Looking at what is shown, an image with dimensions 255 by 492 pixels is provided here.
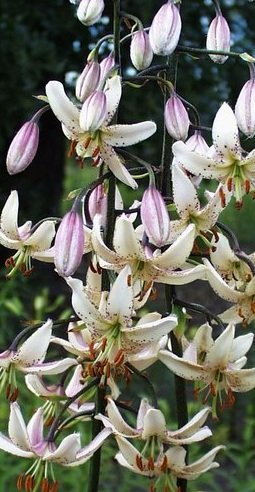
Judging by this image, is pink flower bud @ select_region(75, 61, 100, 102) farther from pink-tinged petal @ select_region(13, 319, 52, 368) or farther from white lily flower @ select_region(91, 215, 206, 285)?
pink-tinged petal @ select_region(13, 319, 52, 368)

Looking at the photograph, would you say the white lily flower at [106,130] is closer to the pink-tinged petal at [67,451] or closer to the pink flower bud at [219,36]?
the pink flower bud at [219,36]

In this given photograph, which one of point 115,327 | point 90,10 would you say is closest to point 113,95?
point 90,10

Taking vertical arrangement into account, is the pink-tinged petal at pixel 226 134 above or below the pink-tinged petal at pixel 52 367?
above

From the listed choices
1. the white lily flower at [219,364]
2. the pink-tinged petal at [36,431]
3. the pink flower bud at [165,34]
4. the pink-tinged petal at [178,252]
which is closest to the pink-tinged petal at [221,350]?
the white lily flower at [219,364]

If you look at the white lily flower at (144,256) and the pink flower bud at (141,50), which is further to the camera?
the pink flower bud at (141,50)

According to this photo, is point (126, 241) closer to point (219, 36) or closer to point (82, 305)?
point (82, 305)

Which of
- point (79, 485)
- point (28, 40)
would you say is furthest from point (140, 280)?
point (28, 40)

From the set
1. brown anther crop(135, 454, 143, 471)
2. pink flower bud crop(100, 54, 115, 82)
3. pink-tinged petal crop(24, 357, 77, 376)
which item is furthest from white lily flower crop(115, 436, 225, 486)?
pink flower bud crop(100, 54, 115, 82)

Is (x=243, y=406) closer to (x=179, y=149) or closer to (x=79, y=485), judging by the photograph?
(x=79, y=485)
